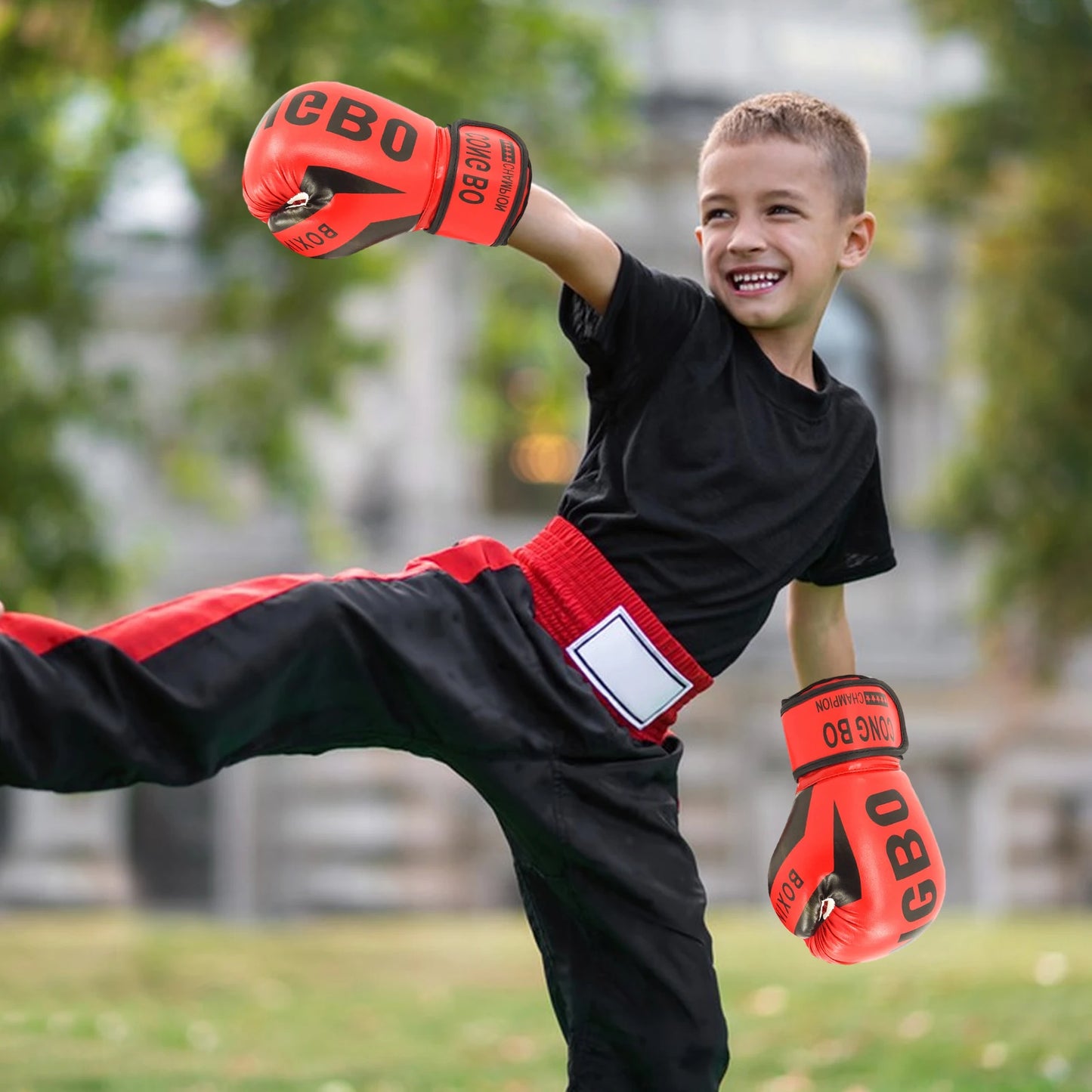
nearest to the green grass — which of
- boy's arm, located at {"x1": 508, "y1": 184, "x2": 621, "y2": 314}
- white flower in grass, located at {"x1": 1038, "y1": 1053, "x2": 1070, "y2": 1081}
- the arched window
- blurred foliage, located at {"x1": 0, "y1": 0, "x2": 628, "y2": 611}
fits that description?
white flower in grass, located at {"x1": 1038, "y1": 1053, "x2": 1070, "y2": 1081}

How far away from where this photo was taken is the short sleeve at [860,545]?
3.32m

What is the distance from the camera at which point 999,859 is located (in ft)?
50.8

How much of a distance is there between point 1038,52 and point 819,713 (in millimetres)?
6574

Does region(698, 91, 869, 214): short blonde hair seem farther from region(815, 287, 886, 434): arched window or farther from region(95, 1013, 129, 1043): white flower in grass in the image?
region(815, 287, 886, 434): arched window

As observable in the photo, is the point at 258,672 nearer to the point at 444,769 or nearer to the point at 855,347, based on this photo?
the point at 444,769

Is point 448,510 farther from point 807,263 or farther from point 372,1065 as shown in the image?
point 807,263

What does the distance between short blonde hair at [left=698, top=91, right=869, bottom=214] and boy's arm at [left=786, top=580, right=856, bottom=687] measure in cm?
73

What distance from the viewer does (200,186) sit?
28.9 ft

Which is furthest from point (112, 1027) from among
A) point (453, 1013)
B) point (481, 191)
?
point (481, 191)

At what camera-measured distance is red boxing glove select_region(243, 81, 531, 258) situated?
8.85 ft

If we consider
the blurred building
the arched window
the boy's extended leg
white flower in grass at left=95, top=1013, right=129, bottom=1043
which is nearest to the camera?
the boy's extended leg

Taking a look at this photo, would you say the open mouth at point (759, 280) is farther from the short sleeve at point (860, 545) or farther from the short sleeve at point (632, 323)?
the short sleeve at point (860, 545)

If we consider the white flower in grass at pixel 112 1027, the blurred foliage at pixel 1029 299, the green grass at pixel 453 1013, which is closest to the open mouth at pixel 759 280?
the green grass at pixel 453 1013

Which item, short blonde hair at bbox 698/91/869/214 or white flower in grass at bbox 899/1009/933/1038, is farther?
white flower in grass at bbox 899/1009/933/1038
